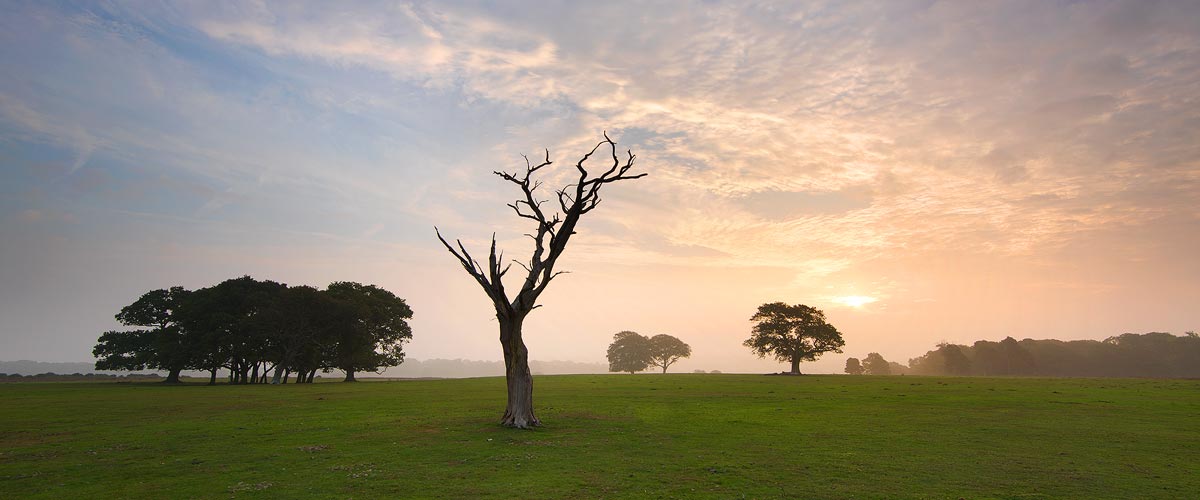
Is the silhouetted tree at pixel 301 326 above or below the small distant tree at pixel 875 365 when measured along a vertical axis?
above

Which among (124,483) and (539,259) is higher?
(539,259)

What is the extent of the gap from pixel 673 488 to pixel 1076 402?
37.9 m

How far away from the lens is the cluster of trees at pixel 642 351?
15800 centimetres

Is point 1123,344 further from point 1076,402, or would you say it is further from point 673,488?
point 673,488

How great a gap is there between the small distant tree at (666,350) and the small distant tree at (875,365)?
62.7 meters

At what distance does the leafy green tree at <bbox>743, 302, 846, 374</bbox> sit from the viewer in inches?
3733

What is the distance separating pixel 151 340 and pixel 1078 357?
212 m

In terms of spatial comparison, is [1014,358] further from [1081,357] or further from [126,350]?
[126,350]

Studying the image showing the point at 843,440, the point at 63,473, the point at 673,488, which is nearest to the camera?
the point at 673,488

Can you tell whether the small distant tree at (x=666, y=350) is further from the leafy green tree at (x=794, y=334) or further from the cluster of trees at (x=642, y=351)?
the leafy green tree at (x=794, y=334)

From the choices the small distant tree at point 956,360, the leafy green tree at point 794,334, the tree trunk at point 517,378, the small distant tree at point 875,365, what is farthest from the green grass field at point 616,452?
the small distant tree at point 875,365

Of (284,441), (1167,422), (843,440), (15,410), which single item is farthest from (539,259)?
(15,410)

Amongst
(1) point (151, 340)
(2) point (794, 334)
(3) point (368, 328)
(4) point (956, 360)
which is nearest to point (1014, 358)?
(4) point (956, 360)

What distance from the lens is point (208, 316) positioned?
77750 mm
